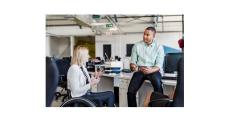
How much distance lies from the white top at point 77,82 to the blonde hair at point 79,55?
0.05m

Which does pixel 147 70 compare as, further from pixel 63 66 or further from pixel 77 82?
pixel 63 66

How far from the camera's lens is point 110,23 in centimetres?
326

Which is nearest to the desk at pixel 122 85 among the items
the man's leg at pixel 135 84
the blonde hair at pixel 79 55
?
the man's leg at pixel 135 84

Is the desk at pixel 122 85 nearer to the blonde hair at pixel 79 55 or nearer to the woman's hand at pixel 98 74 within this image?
the woman's hand at pixel 98 74

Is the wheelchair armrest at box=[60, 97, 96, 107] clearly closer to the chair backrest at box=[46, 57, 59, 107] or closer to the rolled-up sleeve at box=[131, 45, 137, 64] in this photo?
the chair backrest at box=[46, 57, 59, 107]

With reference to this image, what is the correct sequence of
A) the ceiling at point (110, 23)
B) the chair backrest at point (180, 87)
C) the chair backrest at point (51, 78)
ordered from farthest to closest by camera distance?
the ceiling at point (110, 23) → the chair backrest at point (180, 87) → the chair backrest at point (51, 78)

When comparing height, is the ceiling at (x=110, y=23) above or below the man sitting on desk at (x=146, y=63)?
above

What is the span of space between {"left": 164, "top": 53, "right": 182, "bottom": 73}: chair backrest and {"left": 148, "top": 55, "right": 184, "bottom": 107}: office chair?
0.13ft

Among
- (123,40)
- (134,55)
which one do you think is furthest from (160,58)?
(123,40)

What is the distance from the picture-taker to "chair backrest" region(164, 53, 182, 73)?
3186mm

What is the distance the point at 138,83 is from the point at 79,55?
0.59 meters

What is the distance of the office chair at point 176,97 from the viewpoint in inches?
123
